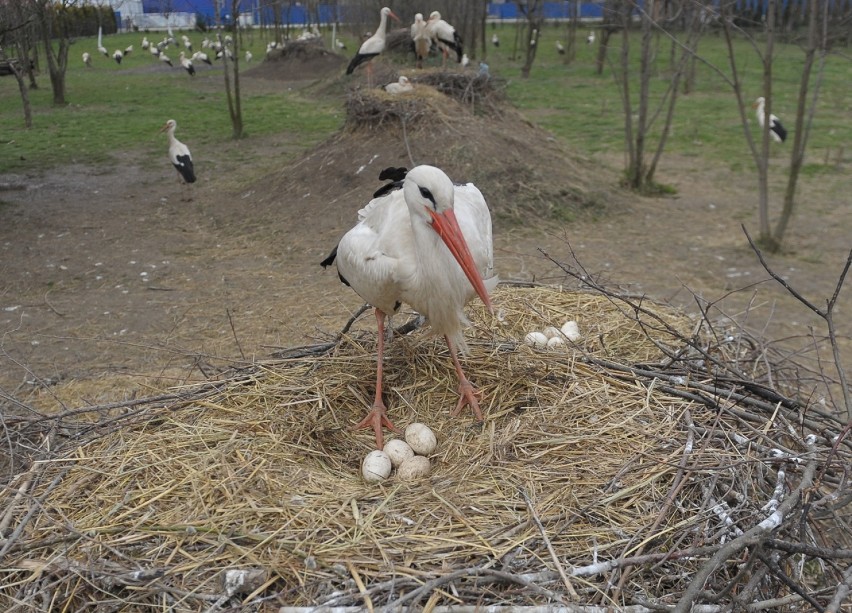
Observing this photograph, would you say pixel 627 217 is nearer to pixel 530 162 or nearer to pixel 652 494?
pixel 530 162

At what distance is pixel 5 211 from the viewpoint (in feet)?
30.9

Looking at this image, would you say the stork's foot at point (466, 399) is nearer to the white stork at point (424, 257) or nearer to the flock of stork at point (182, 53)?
the white stork at point (424, 257)

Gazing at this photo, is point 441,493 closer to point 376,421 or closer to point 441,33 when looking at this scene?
point 376,421

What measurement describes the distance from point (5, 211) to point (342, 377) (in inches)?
310

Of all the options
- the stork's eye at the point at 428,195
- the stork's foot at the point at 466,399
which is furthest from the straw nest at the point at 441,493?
the stork's eye at the point at 428,195

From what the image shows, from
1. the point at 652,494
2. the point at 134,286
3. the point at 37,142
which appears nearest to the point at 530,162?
the point at 134,286

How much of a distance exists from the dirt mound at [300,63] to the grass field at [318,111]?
189cm

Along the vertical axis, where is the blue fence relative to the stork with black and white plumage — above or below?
above

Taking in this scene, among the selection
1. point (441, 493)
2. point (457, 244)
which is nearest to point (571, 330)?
point (457, 244)

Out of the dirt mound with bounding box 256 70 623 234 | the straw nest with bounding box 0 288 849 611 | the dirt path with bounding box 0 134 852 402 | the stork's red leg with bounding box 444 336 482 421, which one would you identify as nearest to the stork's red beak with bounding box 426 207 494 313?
the stork's red leg with bounding box 444 336 482 421

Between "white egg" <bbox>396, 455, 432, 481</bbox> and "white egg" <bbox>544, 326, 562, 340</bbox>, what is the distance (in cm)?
117

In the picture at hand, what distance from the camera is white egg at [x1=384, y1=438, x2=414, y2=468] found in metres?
3.14

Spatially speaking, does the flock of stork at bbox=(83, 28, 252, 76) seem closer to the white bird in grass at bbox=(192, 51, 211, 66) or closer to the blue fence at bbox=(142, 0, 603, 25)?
the white bird in grass at bbox=(192, 51, 211, 66)

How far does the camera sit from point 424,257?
120 inches
